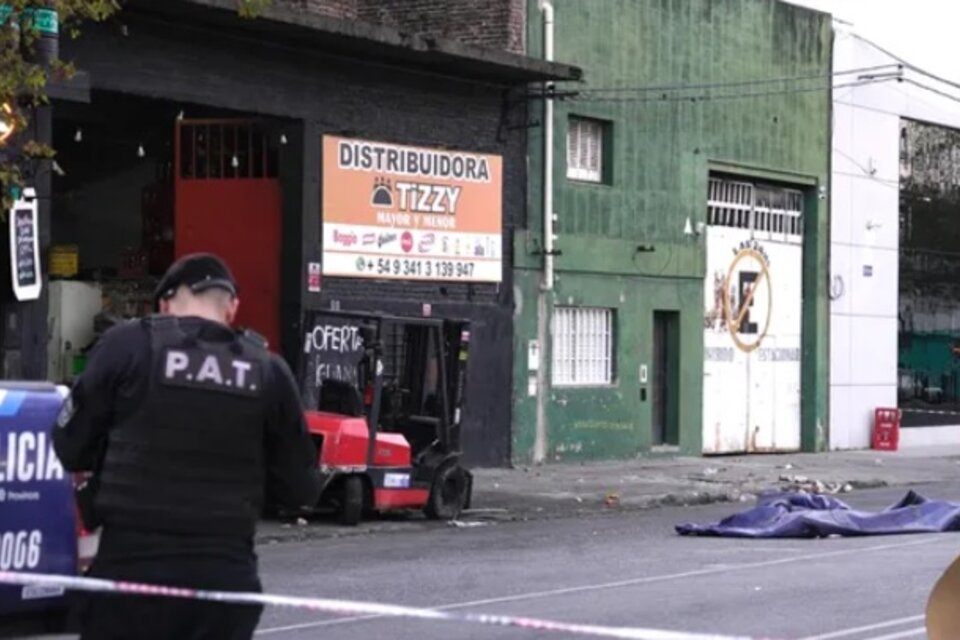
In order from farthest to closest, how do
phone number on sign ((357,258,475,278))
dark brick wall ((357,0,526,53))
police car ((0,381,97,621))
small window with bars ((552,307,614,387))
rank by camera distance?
small window with bars ((552,307,614,387))
dark brick wall ((357,0,526,53))
phone number on sign ((357,258,475,278))
police car ((0,381,97,621))

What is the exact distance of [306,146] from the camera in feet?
75.7

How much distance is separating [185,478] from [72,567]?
4.12 meters

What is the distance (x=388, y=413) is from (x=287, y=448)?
45.2 ft

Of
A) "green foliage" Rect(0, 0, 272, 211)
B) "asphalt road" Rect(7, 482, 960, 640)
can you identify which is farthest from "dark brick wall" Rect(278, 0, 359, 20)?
"asphalt road" Rect(7, 482, 960, 640)

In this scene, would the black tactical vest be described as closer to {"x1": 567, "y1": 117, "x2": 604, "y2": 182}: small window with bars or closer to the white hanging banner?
the white hanging banner

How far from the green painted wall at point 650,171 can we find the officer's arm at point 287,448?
2063 centimetres

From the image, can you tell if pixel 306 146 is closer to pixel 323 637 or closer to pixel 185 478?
pixel 323 637

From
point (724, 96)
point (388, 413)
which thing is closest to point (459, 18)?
point (724, 96)

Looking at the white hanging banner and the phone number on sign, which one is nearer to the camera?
the white hanging banner

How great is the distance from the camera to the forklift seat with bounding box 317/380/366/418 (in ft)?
60.6

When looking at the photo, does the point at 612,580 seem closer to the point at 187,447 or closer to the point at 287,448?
the point at 287,448

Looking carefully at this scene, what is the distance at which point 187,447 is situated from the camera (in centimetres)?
539

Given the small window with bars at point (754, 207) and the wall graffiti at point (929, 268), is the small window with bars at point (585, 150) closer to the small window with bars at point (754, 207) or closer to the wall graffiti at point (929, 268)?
the small window with bars at point (754, 207)

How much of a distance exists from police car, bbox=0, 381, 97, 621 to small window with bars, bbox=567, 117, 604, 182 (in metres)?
18.9
